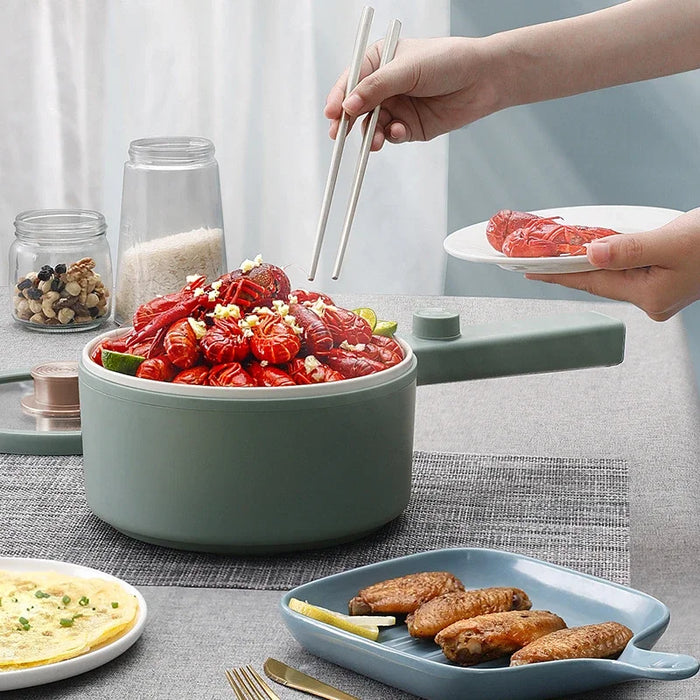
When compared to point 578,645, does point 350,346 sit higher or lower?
higher

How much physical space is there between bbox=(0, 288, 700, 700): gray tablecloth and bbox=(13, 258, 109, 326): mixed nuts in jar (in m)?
0.04

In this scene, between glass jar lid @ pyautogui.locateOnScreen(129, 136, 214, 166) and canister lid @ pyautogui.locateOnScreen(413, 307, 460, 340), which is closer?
canister lid @ pyautogui.locateOnScreen(413, 307, 460, 340)

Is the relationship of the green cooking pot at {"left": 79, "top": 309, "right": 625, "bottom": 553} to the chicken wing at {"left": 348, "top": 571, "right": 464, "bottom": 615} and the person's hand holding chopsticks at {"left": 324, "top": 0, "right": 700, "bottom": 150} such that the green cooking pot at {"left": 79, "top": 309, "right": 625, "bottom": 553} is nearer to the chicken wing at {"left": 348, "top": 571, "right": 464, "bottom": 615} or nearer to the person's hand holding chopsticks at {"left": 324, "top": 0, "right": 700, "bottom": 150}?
the chicken wing at {"left": 348, "top": 571, "right": 464, "bottom": 615}

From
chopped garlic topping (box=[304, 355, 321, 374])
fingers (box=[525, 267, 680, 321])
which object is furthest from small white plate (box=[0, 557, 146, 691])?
fingers (box=[525, 267, 680, 321])

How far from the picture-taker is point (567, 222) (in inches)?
53.2

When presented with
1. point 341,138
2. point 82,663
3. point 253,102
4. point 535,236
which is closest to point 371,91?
point 341,138

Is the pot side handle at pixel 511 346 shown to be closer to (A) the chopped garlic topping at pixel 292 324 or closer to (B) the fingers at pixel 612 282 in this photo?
(B) the fingers at pixel 612 282

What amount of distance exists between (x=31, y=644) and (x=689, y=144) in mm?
2283

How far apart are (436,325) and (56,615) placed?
51 centimetres

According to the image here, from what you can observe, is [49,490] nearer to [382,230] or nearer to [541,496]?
[541,496]

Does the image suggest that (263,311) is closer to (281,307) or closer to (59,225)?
(281,307)

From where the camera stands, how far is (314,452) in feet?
2.99

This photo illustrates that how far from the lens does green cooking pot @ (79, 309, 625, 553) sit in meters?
0.90

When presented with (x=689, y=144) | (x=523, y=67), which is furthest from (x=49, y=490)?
(x=689, y=144)
